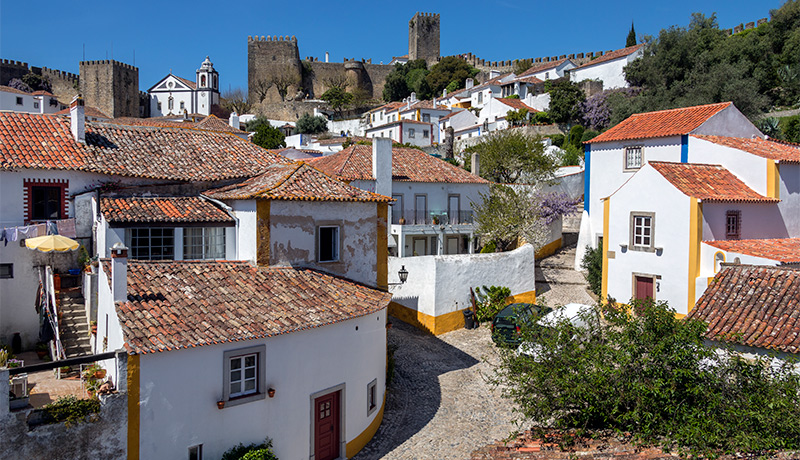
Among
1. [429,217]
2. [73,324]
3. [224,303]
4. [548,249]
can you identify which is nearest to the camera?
[224,303]

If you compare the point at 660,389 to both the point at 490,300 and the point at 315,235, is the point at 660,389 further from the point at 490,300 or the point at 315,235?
the point at 490,300

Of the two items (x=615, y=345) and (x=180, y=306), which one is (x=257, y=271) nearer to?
(x=180, y=306)

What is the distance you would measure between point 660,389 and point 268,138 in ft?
165

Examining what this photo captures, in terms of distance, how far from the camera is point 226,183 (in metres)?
19.1

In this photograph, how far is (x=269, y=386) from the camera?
12.3 metres

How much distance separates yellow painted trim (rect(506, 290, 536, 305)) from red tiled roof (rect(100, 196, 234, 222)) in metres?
13.3

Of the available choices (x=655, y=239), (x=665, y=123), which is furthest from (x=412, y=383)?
(x=665, y=123)

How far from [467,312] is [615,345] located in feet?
44.0

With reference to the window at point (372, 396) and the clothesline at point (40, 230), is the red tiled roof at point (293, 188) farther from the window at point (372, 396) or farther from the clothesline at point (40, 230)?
the window at point (372, 396)

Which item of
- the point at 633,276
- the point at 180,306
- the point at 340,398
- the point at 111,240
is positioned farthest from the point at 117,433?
the point at 633,276

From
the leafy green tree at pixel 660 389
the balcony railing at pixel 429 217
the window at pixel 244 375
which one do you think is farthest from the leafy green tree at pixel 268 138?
the leafy green tree at pixel 660 389

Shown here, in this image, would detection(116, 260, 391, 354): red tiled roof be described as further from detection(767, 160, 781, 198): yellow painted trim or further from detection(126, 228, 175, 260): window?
detection(767, 160, 781, 198): yellow painted trim

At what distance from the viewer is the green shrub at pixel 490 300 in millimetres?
24172

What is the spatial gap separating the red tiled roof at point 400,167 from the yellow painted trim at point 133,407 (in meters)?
17.6
